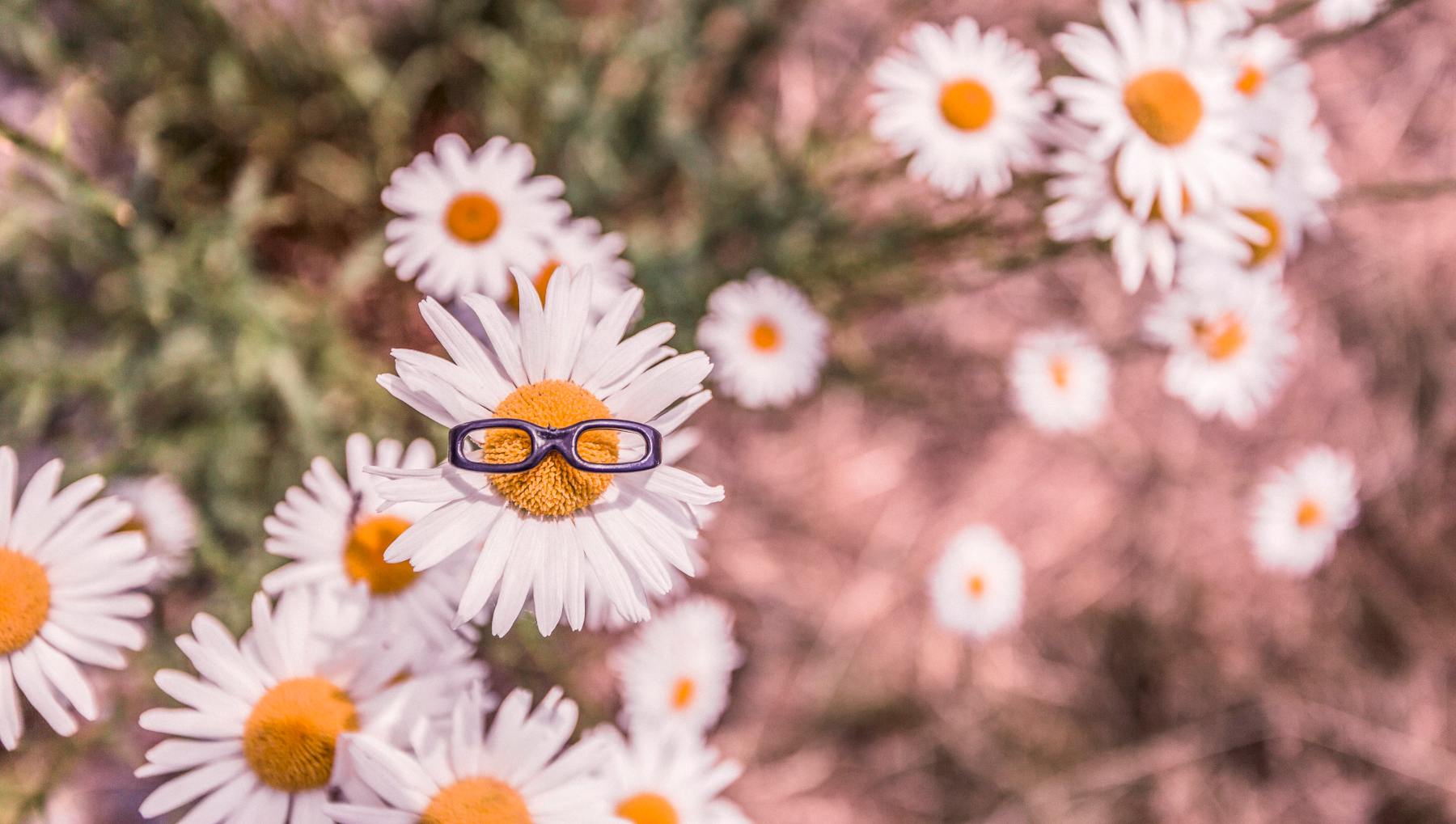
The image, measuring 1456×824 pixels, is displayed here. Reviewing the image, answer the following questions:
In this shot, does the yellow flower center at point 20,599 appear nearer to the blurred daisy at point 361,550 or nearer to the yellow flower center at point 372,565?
the blurred daisy at point 361,550

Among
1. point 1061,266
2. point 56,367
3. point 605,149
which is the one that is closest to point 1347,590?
point 1061,266

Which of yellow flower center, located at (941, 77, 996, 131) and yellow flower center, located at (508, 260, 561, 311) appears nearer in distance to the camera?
yellow flower center, located at (508, 260, 561, 311)

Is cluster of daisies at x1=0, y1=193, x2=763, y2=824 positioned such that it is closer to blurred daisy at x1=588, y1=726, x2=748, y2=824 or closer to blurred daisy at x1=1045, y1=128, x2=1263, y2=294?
blurred daisy at x1=588, y1=726, x2=748, y2=824

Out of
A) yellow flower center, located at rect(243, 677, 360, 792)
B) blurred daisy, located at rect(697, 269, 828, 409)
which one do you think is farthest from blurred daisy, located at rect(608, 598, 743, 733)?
yellow flower center, located at rect(243, 677, 360, 792)

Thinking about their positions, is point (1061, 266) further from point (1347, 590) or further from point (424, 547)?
point (424, 547)

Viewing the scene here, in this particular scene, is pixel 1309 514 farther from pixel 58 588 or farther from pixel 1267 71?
pixel 58 588

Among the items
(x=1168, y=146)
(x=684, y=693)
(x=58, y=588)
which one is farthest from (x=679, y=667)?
(x=1168, y=146)

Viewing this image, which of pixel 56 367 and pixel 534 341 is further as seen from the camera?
pixel 56 367
